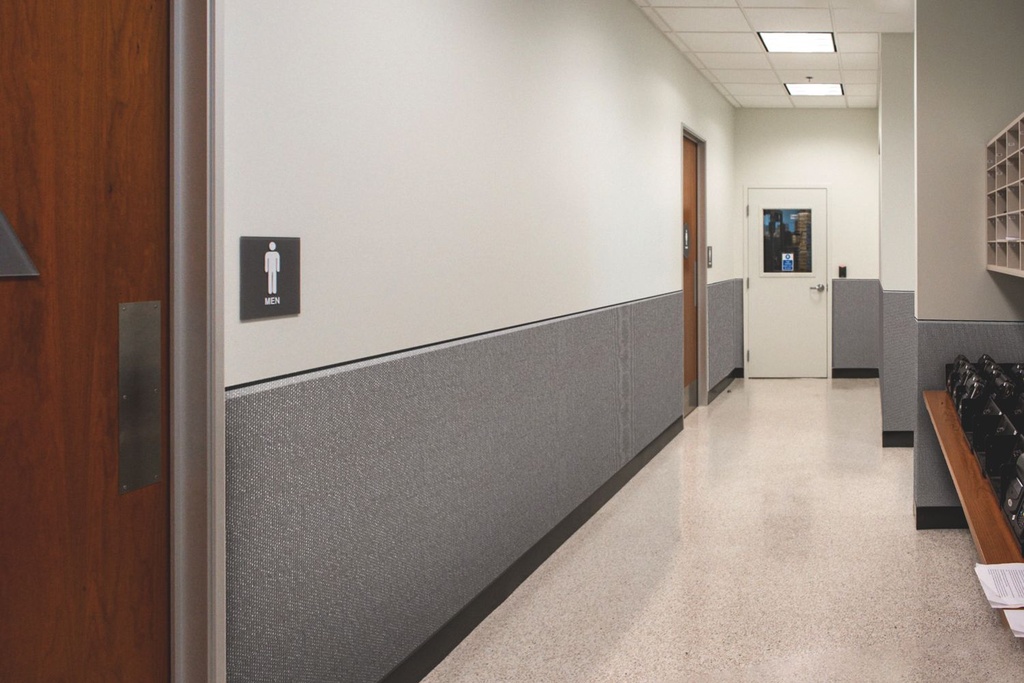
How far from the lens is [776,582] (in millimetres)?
3422

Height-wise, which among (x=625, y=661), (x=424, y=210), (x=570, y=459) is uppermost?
(x=424, y=210)

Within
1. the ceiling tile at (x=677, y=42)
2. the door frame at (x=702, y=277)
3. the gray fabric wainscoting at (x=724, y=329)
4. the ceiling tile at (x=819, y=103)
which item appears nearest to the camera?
the ceiling tile at (x=677, y=42)

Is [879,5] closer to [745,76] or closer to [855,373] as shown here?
[745,76]

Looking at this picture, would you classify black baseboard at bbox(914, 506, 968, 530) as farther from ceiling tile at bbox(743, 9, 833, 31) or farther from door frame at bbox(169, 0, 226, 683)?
door frame at bbox(169, 0, 226, 683)

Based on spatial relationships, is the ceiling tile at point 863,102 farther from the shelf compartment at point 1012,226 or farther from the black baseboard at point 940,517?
the black baseboard at point 940,517

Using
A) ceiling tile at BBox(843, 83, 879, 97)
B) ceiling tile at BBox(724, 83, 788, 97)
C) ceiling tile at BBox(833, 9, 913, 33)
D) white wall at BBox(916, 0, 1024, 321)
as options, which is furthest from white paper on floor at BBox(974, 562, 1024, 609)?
ceiling tile at BBox(843, 83, 879, 97)

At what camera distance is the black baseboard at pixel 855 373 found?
9.18 m

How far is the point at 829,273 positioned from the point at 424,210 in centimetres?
732

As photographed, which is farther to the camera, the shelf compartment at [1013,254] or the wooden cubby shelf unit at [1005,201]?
the shelf compartment at [1013,254]

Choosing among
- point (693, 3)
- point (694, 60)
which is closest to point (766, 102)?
point (694, 60)

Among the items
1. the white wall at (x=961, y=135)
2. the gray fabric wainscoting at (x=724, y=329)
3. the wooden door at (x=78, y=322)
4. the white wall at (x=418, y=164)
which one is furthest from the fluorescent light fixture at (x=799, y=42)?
the wooden door at (x=78, y=322)

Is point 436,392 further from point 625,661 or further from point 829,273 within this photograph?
point 829,273

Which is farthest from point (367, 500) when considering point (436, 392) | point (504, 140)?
point (504, 140)

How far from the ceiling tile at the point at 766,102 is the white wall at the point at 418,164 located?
404cm
